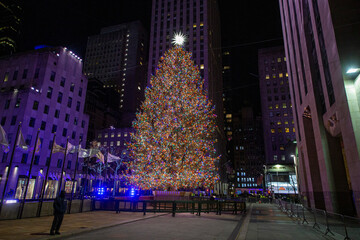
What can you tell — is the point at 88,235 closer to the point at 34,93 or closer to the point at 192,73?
the point at 192,73

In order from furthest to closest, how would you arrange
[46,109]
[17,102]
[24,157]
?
[46,109]
[17,102]
[24,157]

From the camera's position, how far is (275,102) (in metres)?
88.0

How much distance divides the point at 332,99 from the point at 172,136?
15307mm

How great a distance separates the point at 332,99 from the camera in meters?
21.1

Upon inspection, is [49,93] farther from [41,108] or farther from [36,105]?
[36,105]

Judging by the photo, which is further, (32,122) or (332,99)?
(32,122)

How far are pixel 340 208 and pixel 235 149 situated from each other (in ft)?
458

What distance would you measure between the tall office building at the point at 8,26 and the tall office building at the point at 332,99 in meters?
109

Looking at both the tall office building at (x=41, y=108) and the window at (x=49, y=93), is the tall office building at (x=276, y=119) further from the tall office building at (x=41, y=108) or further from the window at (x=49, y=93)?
the window at (x=49, y=93)

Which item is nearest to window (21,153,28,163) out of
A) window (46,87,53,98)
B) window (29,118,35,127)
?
window (29,118,35,127)

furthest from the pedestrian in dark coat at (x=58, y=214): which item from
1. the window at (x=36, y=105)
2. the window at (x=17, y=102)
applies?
the window at (x=17, y=102)

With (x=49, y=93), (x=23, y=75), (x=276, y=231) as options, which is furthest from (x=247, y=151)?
(x=276, y=231)

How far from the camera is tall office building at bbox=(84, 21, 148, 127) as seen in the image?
5733 inches

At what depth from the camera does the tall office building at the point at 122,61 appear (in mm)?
145625
